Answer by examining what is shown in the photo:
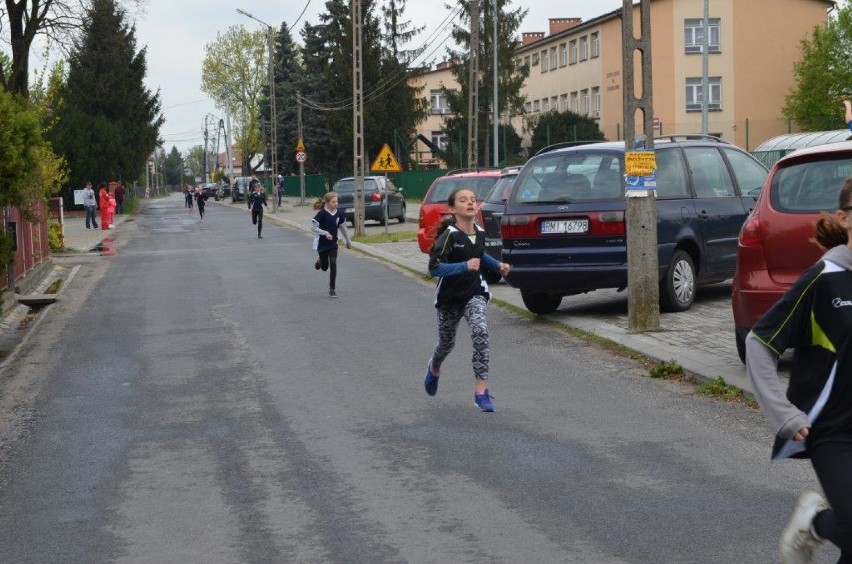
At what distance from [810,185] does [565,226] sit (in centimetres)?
431

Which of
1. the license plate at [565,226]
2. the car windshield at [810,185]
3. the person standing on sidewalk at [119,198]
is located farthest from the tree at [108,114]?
A: the car windshield at [810,185]

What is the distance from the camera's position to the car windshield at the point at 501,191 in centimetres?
1830

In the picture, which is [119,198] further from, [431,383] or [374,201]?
[431,383]

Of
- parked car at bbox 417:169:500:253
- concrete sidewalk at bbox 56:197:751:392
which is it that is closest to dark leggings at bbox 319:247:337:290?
concrete sidewalk at bbox 56:197:751:392

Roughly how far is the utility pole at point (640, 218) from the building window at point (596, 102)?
2434 inches

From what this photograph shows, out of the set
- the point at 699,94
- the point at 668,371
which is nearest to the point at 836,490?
the point at 668,371

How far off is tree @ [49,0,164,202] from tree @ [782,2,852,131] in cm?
3367

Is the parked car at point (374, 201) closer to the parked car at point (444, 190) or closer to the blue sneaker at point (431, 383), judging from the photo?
Answer: the parked car at point (444, 190)

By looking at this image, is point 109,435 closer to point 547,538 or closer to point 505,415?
point 505,415

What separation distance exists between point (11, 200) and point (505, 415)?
7.71m

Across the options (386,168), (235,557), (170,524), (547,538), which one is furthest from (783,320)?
(386,168)

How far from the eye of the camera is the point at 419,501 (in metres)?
6.41

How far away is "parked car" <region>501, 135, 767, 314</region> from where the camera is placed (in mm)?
13336

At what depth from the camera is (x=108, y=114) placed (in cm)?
7419
